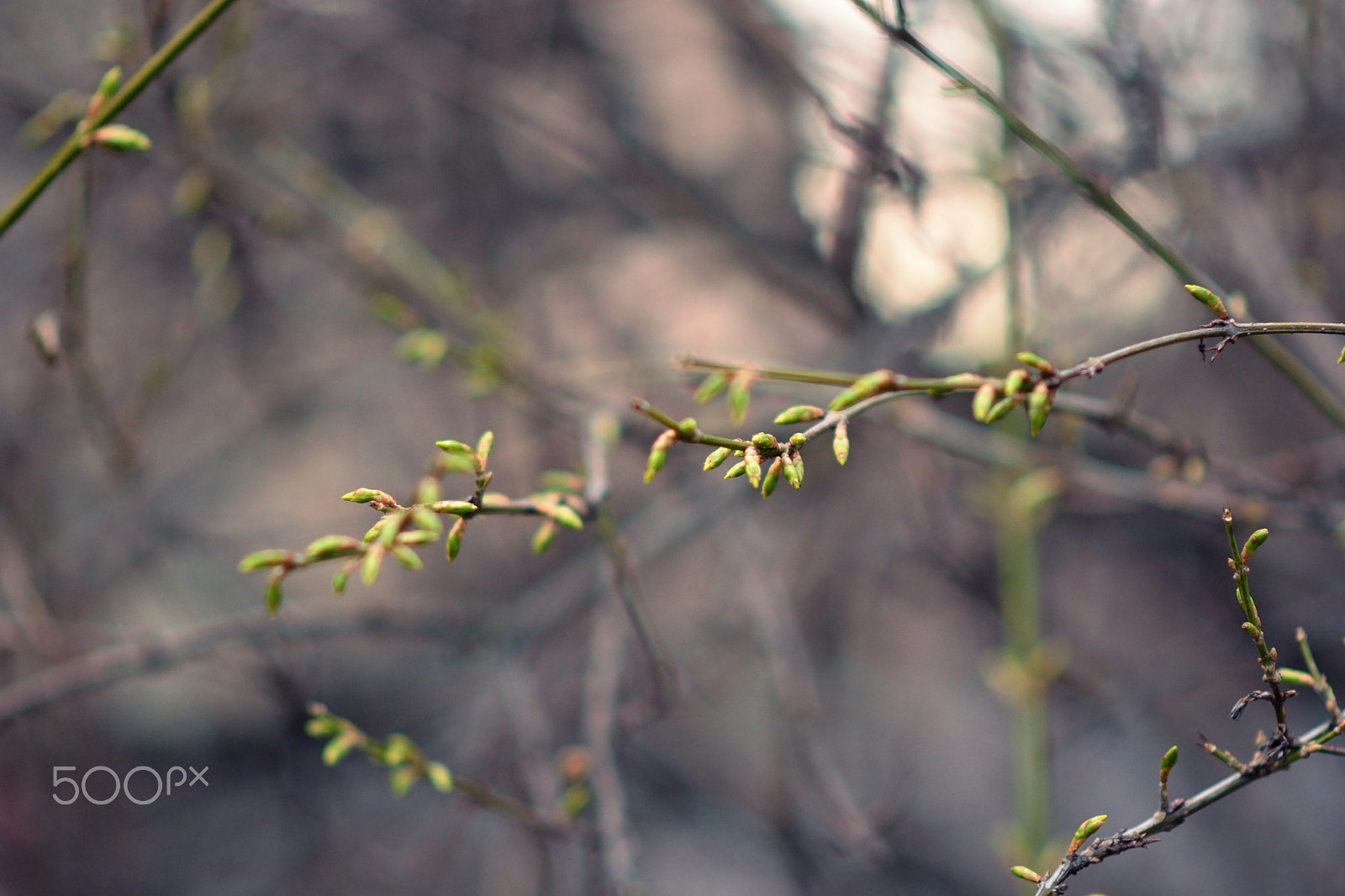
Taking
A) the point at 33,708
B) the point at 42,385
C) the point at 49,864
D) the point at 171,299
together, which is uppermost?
the point at 171,299

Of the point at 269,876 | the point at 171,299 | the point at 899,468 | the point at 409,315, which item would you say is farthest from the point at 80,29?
the point at 899,468

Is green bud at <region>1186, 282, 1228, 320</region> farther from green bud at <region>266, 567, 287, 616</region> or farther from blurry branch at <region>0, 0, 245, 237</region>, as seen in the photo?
blurry branch at <region>0, 0, 245, 237</region>

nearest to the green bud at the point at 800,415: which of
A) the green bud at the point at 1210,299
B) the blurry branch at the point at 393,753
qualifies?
the green bud at the point at 1210,299

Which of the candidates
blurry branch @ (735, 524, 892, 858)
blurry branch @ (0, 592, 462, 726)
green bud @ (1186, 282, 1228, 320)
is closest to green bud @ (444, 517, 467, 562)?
green bud @ (1186, 282, 1228, 320)

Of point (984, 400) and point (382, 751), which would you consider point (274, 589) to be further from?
point (984, 400)

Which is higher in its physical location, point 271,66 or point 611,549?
point 271,66

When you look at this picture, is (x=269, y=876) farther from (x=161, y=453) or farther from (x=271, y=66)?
(x=271, y=66)

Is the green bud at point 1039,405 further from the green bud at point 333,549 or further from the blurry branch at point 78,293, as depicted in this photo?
the blurry branch at point 78,293
